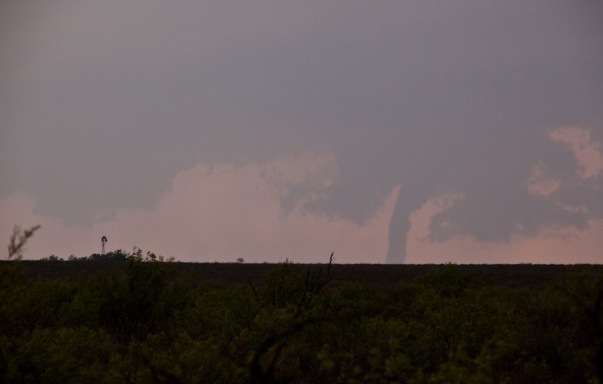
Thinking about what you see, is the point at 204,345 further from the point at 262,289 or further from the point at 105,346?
the point at 262,289

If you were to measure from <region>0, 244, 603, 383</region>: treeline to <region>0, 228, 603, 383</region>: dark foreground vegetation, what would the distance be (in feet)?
0.12

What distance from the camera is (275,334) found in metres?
8.73

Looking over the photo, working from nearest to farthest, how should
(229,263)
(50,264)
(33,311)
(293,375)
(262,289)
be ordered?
1. (293,375)
2. (33,311)
3. (262,289)
4. (50,264)
5. (229,263)

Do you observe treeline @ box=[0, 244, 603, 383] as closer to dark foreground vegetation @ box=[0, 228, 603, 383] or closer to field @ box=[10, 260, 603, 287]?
dark foreground vegetation @ box=[0, 228, 603, 383]

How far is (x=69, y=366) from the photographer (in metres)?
10.3

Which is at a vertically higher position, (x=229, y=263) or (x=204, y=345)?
(x=229, y=263)

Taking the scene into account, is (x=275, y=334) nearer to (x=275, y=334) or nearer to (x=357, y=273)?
(x=275, y=334)

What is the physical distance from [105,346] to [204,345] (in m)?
3.73

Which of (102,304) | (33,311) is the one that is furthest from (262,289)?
(33,311)

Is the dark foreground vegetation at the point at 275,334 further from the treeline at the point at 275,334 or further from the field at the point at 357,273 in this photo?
the field at the point at 357,273

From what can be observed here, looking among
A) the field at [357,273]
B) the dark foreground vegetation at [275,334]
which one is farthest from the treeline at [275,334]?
the field at [357,273]

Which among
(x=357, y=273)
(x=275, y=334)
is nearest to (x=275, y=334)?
(x=275, y=334)

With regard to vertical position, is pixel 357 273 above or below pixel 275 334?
above

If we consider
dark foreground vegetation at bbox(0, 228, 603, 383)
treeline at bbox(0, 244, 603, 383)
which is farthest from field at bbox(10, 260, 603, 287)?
treeline at bbox(0, 244, 603, 383)
